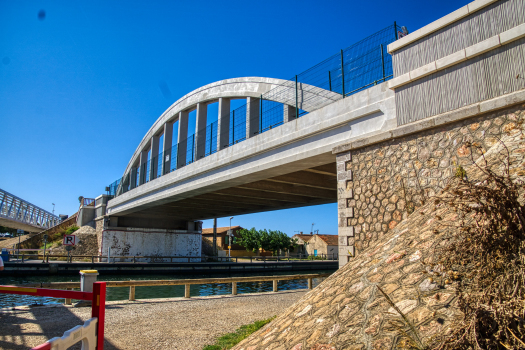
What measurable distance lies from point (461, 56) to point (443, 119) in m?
1.44

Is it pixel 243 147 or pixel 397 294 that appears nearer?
pixel 397 294

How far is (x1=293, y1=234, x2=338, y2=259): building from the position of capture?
6419 centimetres

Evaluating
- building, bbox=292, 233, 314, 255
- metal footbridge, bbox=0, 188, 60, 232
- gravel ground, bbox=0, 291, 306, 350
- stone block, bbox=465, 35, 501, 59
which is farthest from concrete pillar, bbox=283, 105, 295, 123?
building, bbox=292, 233, 314, 255

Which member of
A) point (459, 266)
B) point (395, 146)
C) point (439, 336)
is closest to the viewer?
point (439, 336)

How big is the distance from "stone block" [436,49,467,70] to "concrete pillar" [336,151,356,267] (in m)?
3.11

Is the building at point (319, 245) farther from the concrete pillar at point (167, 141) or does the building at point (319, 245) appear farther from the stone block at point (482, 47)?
the stone block at point (482, 47)

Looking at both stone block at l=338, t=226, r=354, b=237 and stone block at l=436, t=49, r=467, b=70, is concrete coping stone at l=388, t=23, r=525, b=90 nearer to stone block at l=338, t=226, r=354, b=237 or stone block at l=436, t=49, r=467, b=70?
stone block at l=436, t=49, r=467, b=70

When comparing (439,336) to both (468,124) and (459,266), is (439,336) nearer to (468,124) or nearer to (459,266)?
(459,266)

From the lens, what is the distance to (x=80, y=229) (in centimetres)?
3916

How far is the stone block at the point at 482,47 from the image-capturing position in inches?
280

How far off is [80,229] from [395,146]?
128ft

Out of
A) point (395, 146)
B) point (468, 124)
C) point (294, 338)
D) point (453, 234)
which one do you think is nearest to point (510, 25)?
point (468, 124)

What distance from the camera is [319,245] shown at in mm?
66562

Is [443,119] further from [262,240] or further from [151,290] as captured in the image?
[262,240]
